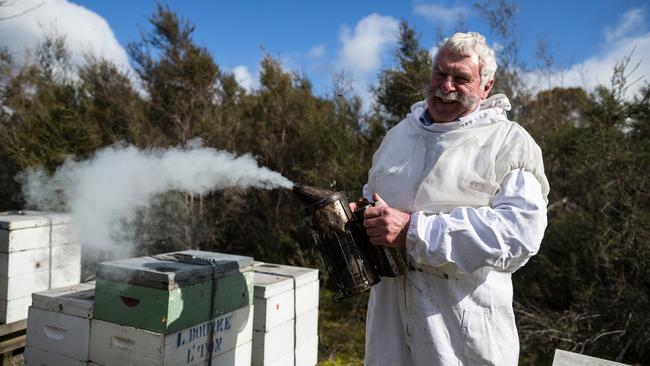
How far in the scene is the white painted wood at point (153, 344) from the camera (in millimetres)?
2061

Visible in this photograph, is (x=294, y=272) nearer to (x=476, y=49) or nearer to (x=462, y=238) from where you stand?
Answer: (x=462, y=238)

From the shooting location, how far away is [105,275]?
2.18m

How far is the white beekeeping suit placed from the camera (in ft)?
4.72

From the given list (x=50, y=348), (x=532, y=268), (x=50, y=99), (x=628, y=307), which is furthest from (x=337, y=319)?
(x=50, y=99)

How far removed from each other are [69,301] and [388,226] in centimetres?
187

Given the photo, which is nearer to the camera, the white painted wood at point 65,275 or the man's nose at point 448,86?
the man's nose at point 448,86

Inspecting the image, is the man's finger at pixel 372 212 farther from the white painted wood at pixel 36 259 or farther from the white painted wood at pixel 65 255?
the white painted wood at pixel 65 255

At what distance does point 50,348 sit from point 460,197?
237cm

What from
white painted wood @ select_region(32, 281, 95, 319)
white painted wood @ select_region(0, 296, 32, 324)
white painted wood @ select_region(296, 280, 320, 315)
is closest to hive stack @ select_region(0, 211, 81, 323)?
white painted wood @ select_region(0, 296, 32, 324)

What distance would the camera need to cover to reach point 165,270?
2.12 m

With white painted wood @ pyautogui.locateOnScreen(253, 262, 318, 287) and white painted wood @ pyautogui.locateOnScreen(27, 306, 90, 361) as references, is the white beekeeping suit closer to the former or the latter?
white painted wood @ pyautogui.locateOnScreen(253, 262, 318, 287)

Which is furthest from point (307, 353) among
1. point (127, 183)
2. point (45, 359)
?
point (127, 183)

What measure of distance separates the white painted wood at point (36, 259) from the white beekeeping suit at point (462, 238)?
345 cm

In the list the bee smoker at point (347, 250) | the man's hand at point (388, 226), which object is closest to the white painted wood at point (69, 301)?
the bee smoker at point (347, 250)
